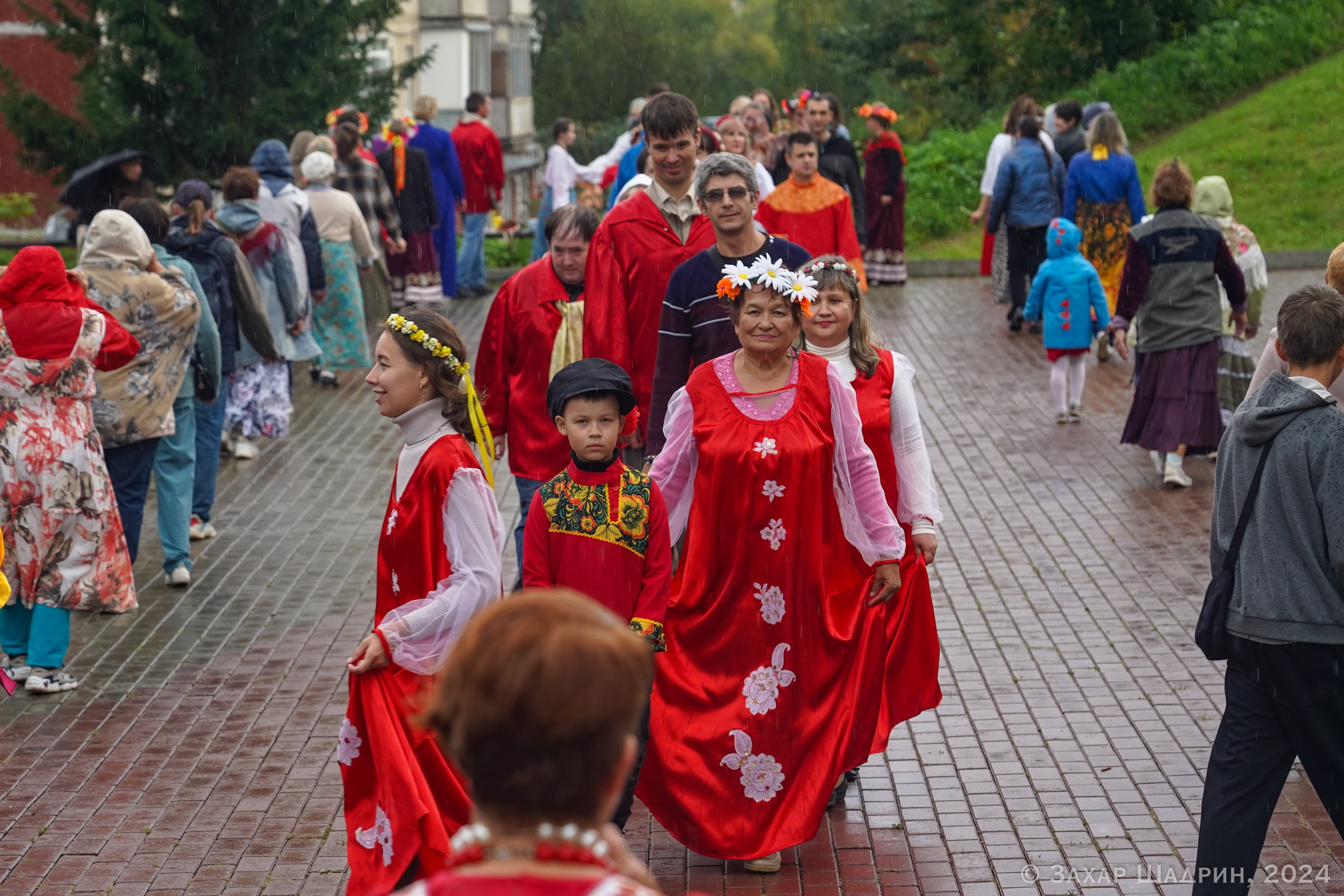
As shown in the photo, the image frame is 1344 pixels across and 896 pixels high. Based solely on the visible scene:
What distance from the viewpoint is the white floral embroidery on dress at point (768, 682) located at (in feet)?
17.3

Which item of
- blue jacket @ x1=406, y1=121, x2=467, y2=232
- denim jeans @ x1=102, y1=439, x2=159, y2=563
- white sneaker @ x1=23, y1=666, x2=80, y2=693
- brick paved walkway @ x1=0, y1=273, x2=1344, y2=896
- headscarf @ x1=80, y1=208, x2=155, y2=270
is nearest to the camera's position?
brick paved walkway @ x1=0, y1=273, x2=1344, y2=896

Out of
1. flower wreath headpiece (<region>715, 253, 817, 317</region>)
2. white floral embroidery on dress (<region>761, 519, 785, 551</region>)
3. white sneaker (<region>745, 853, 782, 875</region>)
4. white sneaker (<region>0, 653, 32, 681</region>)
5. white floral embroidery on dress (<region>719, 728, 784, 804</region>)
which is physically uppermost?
flower wreath headpiece (<region>715, 253, 817, 317</region>)

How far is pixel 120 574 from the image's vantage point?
7.71 m

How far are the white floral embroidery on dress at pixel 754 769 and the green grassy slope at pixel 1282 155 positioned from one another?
57.3 feet

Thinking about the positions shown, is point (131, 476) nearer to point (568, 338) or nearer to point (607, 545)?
point (568, 338)

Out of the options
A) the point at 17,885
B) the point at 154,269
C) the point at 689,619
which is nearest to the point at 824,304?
the point at 689,619

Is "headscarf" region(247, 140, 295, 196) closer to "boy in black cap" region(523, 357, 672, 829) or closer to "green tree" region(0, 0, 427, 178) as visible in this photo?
"green tree" region(0, 0, 427, 178)

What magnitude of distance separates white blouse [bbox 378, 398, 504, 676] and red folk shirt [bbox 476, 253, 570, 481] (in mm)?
2370

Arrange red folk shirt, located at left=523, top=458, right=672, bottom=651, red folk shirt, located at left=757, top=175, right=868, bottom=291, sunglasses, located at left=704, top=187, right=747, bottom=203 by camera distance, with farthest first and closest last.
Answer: red folk shirt, located at left=757, top=175, right=868, bottom=291 → sunglasses, located at left=704, top=187, right=747, bottom=203 → red folk shirt, located at left=523, top=458, right=672, bottom=651

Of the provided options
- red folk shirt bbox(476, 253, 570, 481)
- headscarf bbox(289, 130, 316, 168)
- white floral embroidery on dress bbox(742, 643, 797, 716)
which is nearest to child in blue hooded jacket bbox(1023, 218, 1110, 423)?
red folk shirt bbox(476, 253, 570, 481)

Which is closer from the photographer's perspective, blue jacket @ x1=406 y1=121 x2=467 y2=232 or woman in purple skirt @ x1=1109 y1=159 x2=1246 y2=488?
woman in purple skirt @ x1=1109 y1=159 x2=1246 y2=488

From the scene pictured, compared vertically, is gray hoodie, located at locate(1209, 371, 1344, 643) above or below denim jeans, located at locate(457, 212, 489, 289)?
above

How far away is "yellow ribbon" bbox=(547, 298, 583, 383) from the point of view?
6.98 m

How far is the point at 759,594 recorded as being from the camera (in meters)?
5.26
